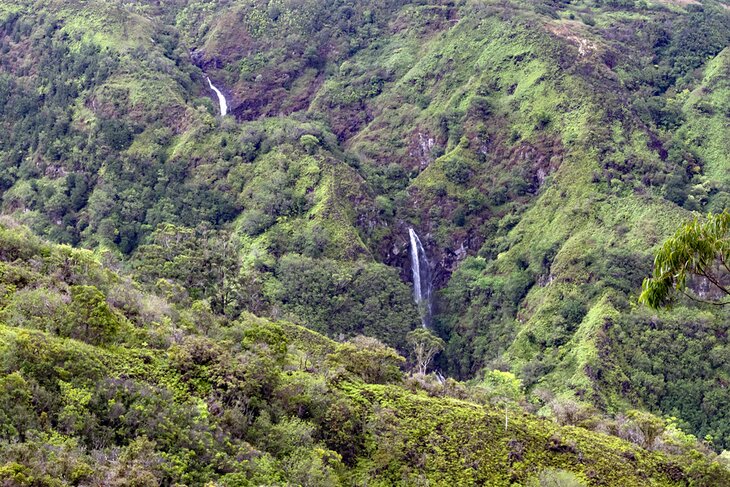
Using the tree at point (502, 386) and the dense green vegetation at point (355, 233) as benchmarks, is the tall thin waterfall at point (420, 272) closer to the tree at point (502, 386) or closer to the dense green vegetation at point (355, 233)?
the dense green vegetation at point (355, 233)

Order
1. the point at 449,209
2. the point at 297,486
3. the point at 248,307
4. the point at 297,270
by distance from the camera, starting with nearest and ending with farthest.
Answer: the point at 297,486 → the point at 248,307 → the point at 297,270 → the point at 449,209

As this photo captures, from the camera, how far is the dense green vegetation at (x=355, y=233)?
2617 centimetres

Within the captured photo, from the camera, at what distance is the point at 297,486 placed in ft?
77.2

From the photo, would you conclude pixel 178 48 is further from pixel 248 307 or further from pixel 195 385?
pixel 195 385

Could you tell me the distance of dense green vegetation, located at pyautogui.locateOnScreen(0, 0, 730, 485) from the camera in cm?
2617

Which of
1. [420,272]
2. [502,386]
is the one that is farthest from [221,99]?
[502,386]

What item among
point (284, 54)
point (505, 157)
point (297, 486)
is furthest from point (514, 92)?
point (297, 486)

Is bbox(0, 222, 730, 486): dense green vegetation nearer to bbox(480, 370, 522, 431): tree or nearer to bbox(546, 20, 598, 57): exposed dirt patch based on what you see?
bbox(480, 370, 522, 431): tree

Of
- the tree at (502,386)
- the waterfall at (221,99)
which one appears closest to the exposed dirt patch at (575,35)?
the waterfall at (221,99)

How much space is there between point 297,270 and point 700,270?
53374 mm

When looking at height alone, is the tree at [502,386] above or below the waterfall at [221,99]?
above

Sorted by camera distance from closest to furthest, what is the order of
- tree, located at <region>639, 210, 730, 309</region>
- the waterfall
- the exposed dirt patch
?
tree, located at <region>639, 210, 730, 309</region>, the exposed dirt patch, the waterfall

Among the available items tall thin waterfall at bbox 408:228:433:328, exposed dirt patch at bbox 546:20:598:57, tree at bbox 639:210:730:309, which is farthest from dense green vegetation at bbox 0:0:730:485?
tree at bbox 639:210:730:309

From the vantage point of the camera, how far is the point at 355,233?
7631 cm
